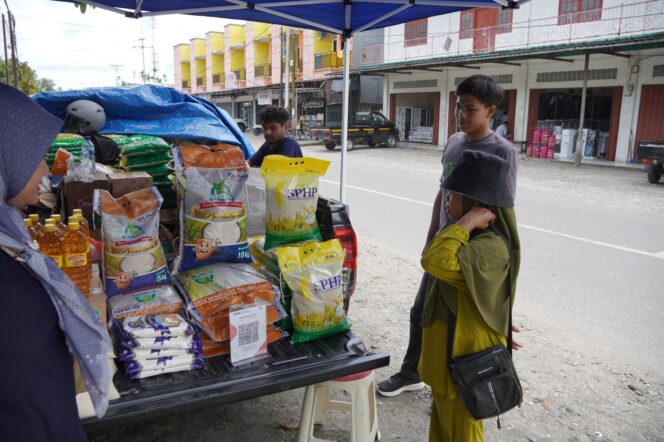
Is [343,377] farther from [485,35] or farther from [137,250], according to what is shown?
[485,35]

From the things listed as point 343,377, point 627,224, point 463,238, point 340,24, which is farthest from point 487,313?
point 627,224

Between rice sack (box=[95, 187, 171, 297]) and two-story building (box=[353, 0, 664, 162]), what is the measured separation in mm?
14402

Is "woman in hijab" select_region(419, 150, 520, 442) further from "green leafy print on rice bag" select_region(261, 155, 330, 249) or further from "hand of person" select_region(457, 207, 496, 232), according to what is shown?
"green leafy print on rice bag" select_region(261, 155, 330, 249)

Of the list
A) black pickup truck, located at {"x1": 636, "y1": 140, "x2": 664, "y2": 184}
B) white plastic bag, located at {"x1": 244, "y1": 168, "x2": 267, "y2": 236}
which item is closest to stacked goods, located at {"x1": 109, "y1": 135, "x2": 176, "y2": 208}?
white plastic bag, located at {"x1": 244, "y1": 168, "x2": 267, "y2": 236}

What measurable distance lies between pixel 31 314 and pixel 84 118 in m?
3.07

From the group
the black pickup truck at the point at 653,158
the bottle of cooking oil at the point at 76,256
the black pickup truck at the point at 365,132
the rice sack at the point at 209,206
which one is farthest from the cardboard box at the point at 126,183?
the black pickup truck at the point at 365,132

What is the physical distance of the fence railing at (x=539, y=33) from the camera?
56.6 ft

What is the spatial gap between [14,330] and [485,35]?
2379 cm

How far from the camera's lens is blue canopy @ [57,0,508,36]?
11.9 ft

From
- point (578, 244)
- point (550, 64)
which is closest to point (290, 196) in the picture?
point (578, 244)

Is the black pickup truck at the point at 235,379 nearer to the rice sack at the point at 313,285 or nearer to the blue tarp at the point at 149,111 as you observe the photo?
the rice sack at the point at 313,285

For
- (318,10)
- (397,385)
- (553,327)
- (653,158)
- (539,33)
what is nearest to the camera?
(397,385)

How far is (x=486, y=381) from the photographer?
211 cm

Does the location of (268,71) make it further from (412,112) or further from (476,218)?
(476,218)
